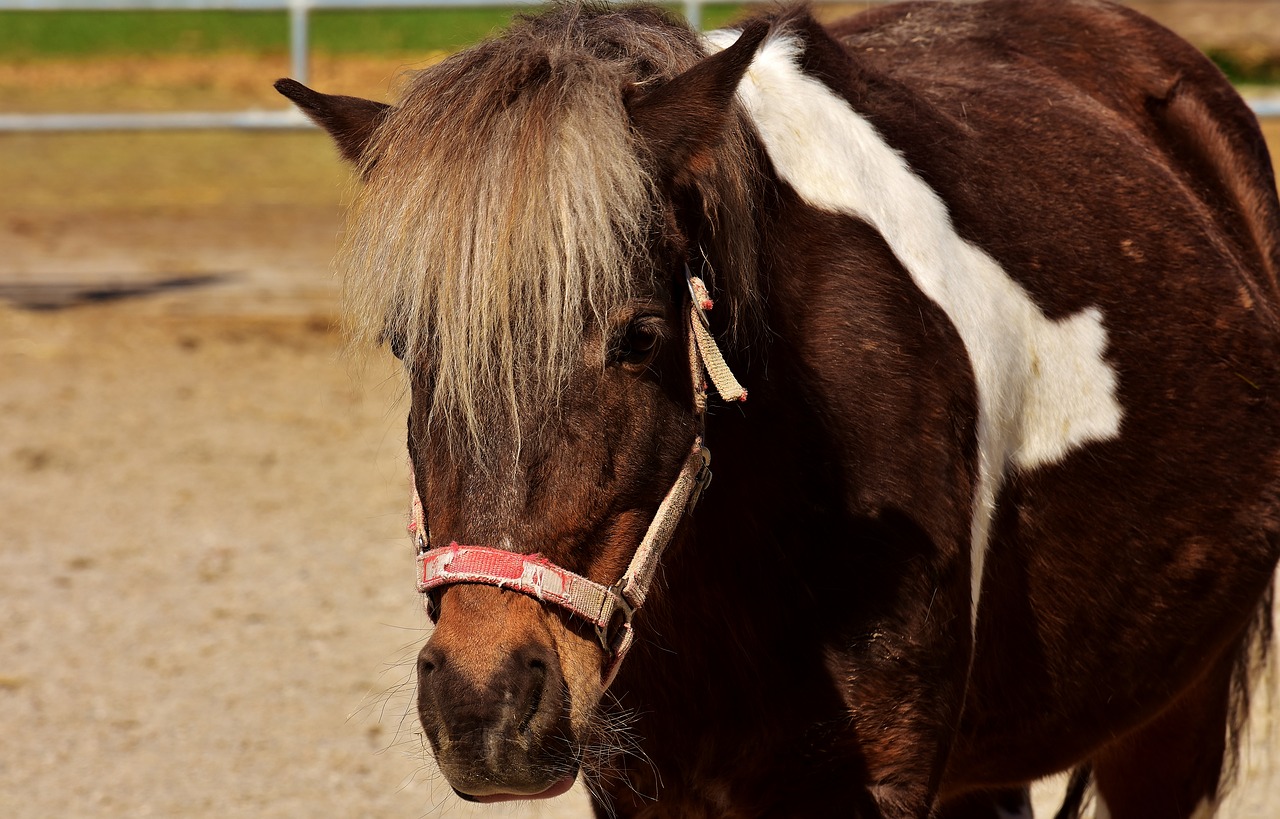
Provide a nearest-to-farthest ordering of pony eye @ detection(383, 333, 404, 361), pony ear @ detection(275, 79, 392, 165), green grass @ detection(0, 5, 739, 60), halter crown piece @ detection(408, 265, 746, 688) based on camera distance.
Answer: halter crown piece @ detection(408, 265, 746, 688) → pony eye @ detection(383, 333, 404, 361) → pony ear @ detection(275, 79, 392, 165) → green grass @ detection(0, 5, 739, 60)

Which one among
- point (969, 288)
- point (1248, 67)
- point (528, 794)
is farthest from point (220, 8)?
point (1248, 67)

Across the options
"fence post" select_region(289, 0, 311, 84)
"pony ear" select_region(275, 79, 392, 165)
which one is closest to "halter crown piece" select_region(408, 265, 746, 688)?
"pony ear" select_region(275, 79, 392, 165)

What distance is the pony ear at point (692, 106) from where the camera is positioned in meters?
1.60

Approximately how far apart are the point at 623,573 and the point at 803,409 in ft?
1.25

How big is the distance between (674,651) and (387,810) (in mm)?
1668

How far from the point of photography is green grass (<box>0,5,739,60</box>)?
58.8ft

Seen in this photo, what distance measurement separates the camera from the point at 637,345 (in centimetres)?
158

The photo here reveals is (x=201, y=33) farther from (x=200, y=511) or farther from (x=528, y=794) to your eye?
(x=528, y=794)

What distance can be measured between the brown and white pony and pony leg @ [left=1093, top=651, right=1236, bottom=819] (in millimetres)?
197

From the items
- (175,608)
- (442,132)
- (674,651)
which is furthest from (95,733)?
(442,132)

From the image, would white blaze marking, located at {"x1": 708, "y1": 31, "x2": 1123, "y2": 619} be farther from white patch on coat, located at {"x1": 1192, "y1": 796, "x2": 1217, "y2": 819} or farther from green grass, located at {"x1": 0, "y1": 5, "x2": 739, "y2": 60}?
green grass, located at {"x1": 0, "y1": 5, "x2": 739, "y2": 60}

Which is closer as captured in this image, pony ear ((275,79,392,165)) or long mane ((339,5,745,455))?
long mane ((339,5,745,455))

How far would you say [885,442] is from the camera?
1.84 m

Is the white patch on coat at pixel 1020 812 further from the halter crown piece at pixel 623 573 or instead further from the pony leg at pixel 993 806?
the halter crown piece at pixel 623 573
